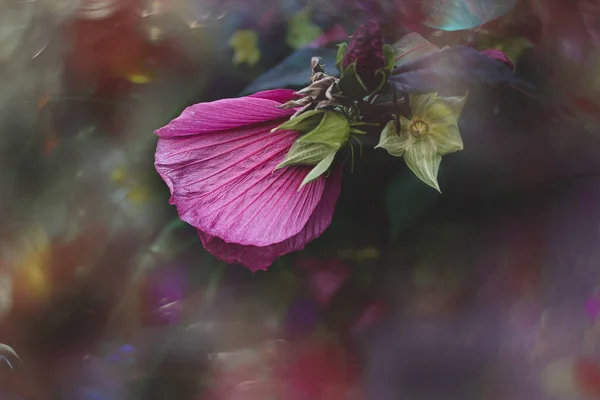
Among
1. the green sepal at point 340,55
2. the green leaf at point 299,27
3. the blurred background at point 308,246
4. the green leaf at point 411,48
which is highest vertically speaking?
the green leaf at point 299,27

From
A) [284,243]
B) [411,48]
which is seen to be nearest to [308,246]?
[284,243]

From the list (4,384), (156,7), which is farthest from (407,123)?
(4,384)

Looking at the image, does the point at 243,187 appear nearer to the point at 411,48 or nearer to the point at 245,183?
the point at 245,183

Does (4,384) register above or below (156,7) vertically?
below

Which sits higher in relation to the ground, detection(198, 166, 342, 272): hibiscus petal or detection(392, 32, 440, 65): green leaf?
detection(392, 32, 440, 65): green leaf

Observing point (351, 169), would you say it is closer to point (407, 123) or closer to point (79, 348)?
point (407, 123)
